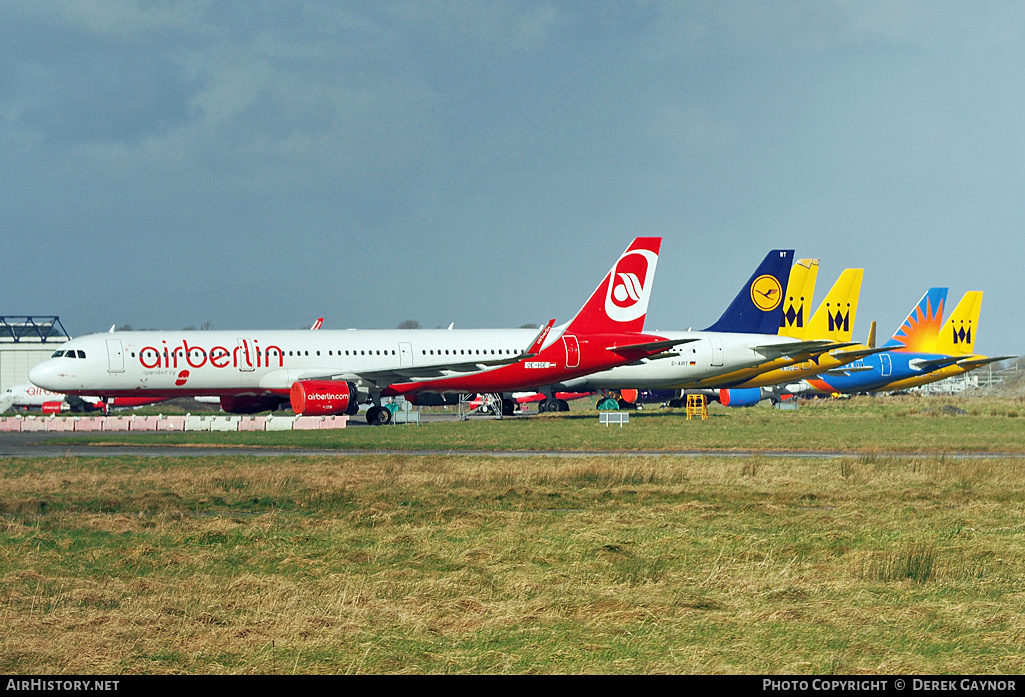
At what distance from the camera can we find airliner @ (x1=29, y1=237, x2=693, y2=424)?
54.2 m

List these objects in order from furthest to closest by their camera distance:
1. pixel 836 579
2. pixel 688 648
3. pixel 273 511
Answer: pixel 273 511, pixel 836 579, pixel 688 648

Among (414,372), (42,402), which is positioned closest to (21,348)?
(42,402)

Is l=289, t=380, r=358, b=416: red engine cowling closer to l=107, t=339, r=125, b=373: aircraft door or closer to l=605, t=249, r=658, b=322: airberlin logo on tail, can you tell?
l=107, t=339, r=125, b=373: aircraft door

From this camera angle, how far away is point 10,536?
17156 mm

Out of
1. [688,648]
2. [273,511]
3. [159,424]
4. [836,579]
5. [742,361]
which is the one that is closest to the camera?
[688,648]

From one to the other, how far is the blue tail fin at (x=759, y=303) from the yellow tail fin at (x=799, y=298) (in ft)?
3.61

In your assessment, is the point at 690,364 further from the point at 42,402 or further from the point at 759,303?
the point at 42,402

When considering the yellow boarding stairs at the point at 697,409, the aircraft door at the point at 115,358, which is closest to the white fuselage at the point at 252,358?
the aircraft door at the point at 115,358

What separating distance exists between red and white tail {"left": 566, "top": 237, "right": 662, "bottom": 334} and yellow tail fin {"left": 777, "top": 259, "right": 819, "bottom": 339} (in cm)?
1428

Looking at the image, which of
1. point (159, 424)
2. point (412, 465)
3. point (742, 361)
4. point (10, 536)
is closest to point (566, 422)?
point (742, 361)

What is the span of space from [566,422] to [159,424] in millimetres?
22061

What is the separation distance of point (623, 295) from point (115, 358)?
27654mm

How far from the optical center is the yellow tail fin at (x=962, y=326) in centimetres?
9093
